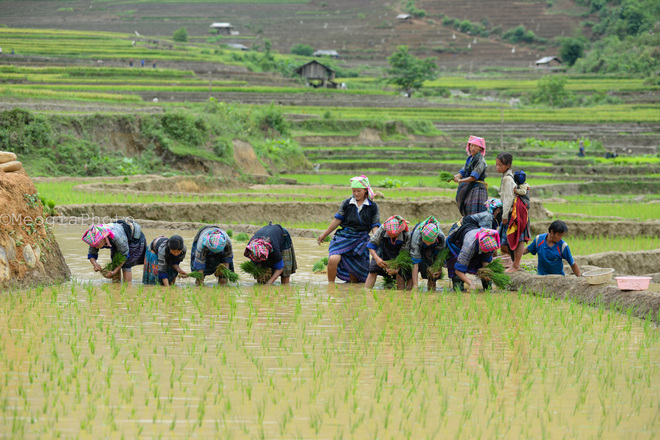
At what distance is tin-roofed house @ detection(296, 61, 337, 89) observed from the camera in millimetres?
58406

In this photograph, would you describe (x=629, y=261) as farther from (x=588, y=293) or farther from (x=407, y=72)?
(x=407, y=72)

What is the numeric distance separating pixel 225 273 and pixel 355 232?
156 cm

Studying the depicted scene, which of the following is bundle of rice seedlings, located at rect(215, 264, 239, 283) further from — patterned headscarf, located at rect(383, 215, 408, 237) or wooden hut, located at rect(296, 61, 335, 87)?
wooden hut, located at rect(296, 61, 335, 87)

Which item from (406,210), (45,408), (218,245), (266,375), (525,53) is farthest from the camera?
(525,53)

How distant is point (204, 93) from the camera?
42188 mm

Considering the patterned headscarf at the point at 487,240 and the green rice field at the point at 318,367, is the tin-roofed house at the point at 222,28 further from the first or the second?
the patterned headscarf at the point at 487,240

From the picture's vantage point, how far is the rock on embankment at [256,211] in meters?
15.0

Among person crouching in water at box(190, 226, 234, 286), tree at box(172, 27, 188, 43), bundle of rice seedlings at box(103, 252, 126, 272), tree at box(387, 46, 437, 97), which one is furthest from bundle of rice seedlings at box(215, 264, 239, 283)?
tree at box(172, 27, 188, 43)

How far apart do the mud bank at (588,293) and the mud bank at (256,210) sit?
787 centimetres

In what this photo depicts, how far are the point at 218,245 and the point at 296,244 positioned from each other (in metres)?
5.01

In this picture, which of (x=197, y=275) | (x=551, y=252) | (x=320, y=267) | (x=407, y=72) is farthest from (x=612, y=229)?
(x=407, y=72)

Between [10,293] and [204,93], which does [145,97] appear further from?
[10,293]

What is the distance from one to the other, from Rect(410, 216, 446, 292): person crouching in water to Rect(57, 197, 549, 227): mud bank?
7.86 m

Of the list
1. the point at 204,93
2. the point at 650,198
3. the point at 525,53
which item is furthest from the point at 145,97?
the point at 525,53
